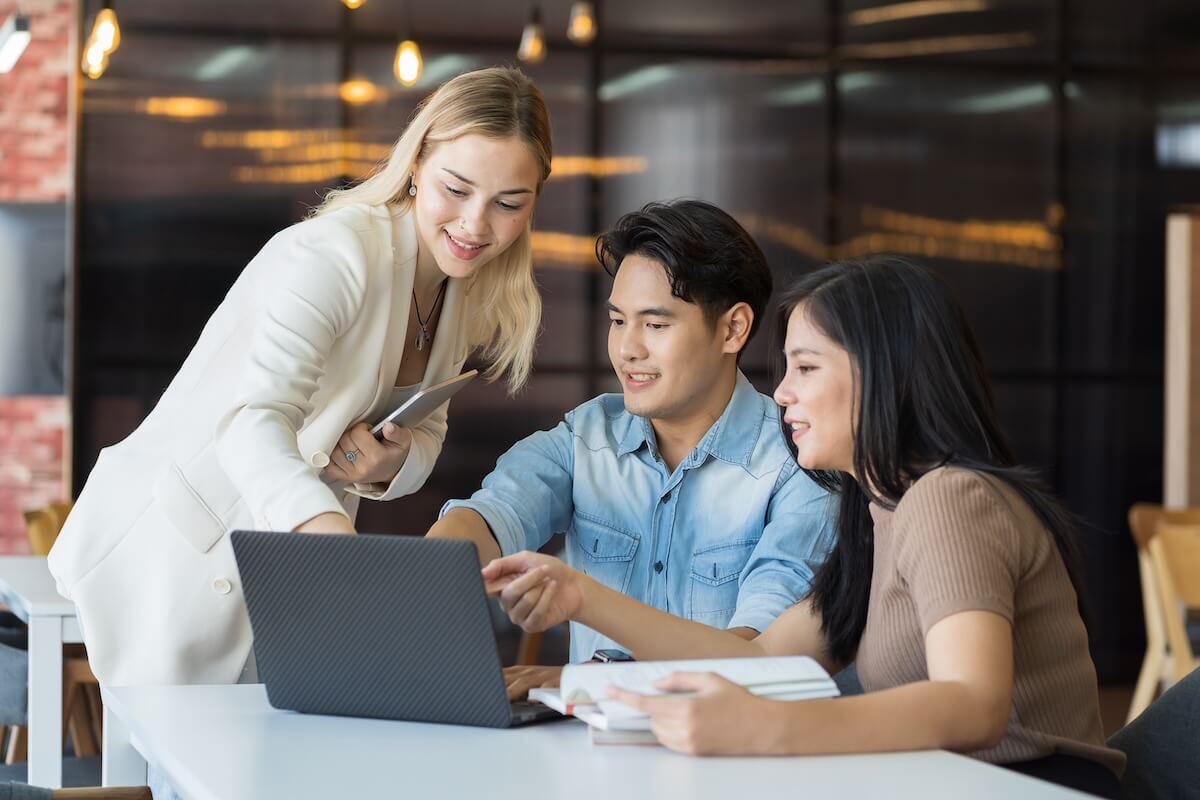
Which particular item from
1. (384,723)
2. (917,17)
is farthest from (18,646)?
(917,17)

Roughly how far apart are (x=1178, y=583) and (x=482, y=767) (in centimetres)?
405

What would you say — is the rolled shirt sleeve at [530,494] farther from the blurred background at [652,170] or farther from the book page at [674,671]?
the blurred background at [652,170]

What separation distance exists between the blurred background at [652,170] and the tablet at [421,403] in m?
3.49

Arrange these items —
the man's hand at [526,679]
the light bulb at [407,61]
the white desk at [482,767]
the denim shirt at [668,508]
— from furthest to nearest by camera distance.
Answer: the light bulb at [407,61] → the denim shirt at [668,508] → the man's hand at [526,679] → the white desk at [482,767]

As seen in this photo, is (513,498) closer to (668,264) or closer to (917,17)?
(668,264)

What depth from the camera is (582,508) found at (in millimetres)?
2262

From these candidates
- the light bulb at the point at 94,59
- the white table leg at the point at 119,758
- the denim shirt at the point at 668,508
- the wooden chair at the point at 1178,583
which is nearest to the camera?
the white table leg at the point at 119,758

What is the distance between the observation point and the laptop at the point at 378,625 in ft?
4.47

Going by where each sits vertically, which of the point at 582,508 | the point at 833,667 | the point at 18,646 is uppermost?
the point at 582,508

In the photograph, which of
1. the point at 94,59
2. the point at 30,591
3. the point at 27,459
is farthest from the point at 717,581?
the point at 27,459

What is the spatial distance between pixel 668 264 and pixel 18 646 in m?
2.08

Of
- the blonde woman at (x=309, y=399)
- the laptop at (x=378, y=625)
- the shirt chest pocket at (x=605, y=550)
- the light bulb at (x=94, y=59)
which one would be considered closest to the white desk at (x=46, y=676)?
the blonde woman at (x=309, y=399)

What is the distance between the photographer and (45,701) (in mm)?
2516

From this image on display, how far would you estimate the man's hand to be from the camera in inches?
63.0
